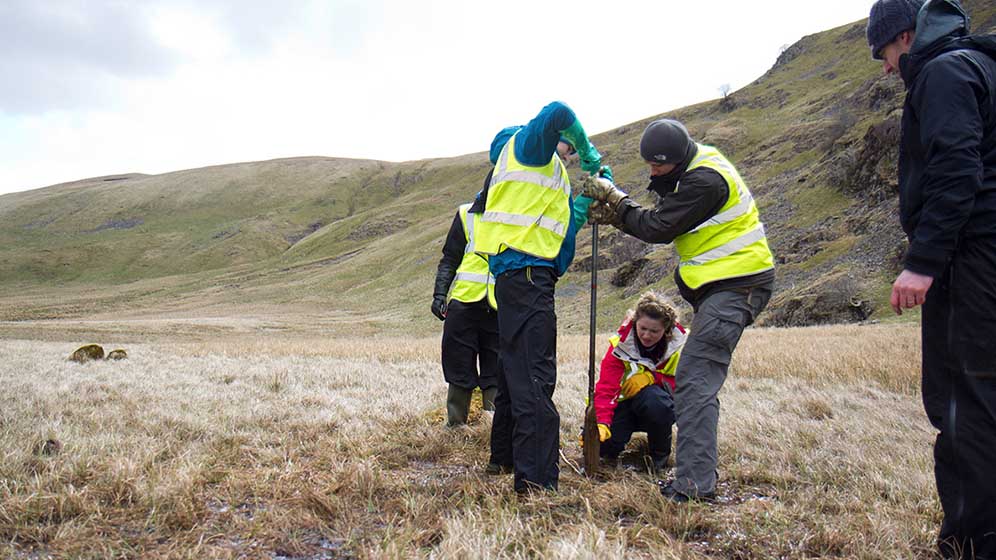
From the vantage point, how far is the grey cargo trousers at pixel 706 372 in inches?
140

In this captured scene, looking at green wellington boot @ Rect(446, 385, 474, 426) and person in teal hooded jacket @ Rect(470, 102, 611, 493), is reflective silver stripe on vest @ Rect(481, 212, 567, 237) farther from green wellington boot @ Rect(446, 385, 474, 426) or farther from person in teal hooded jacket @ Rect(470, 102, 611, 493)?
green wellington boot @ Rect(446, 385, 474, 426)

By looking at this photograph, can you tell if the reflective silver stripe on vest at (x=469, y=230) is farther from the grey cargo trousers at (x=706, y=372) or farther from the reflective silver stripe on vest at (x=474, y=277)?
the grey cargo trousers at (x=706, y=372)

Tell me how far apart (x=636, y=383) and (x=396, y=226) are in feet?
262

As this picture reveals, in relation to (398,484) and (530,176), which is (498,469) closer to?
(398,484)

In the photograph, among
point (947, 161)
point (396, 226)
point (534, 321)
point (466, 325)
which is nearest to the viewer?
point (947, 161)

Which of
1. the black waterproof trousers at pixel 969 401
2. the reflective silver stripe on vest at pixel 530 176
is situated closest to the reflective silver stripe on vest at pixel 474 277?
the reflective silver stripe on vest at pixel 530 176

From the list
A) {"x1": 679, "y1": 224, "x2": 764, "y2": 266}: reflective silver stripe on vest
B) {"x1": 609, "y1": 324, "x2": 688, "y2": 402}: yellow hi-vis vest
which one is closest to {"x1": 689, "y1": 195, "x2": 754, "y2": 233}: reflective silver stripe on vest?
{"x1": 679, "y1": 224, "x2": 764, "y2": 266}: reflective silver stripe on vest

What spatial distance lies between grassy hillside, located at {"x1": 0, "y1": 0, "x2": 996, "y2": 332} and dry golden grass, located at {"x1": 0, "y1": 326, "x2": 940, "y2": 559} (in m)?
15.4

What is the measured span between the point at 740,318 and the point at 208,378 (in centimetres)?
715

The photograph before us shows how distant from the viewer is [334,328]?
100 ft

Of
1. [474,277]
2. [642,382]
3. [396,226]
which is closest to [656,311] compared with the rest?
[642,382]

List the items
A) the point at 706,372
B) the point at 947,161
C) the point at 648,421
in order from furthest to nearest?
the point at 648,421
the point at 706,372
the point at 947,161

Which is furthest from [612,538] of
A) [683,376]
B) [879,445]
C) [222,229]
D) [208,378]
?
[222,229]

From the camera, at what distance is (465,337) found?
573cm
